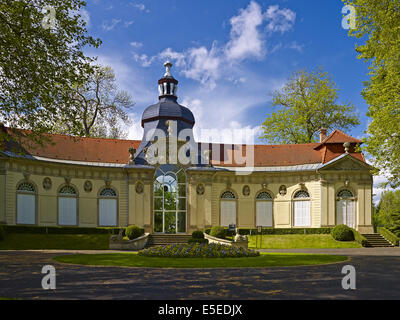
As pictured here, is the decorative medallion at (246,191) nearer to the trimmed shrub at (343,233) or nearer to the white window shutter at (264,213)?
the white window shutter at (264,213)

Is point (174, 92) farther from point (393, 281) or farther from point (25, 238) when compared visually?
point (393, 281)

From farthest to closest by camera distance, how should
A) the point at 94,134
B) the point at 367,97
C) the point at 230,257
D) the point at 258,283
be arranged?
1. the point at 94,134
2. the point at 367,97
3. the point at 230,257
4. the point at 258,283

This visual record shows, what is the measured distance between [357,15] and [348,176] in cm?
1688

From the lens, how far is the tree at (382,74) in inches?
918

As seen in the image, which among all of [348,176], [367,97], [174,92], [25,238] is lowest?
[25,238]

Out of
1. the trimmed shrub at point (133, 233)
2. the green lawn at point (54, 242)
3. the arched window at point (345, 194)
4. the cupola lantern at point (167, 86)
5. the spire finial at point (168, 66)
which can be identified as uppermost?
the spire finial at point (168, 66)

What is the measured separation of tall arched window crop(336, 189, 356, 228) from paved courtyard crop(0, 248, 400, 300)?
74.3 ft

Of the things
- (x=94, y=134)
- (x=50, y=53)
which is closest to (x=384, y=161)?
Result: (x=50, y=53)

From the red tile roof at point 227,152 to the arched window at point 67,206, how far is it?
9.23 ft

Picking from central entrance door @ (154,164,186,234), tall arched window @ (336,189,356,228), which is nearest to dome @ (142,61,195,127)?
central entrance door @ (154,164,186,234)

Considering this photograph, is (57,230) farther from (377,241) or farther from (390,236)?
(390,236)

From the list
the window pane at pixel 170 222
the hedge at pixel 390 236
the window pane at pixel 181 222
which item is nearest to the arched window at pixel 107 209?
the window pane at pixel 170 222

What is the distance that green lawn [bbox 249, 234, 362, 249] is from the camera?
33.4 metres
